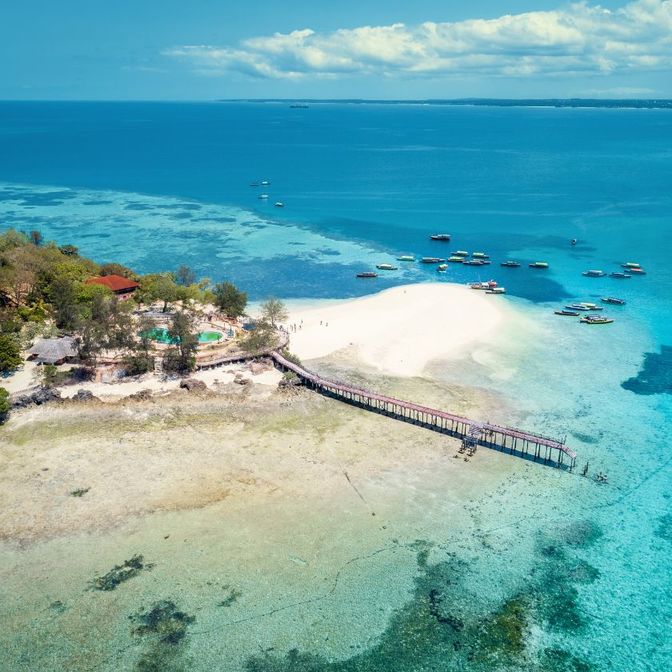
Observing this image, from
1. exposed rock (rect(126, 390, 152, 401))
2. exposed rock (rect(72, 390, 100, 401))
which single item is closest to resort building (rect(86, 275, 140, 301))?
exposed rock (rect(72, 390, 100, 401))

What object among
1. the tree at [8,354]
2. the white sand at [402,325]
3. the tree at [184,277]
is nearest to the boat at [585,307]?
the white sand at [402,325]

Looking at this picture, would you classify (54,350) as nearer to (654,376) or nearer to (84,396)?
(84,396)

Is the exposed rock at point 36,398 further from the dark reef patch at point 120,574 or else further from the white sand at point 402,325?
the white sand at point 402,325

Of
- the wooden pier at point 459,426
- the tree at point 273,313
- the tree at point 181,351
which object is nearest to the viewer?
the wooden pier at point 459,426

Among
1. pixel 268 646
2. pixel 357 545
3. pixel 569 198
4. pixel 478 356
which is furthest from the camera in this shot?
pixel 569 198

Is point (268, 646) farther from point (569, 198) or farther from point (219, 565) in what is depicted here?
point (569, 198)

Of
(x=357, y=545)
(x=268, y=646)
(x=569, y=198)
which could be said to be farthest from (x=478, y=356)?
(x=569, y=198)
